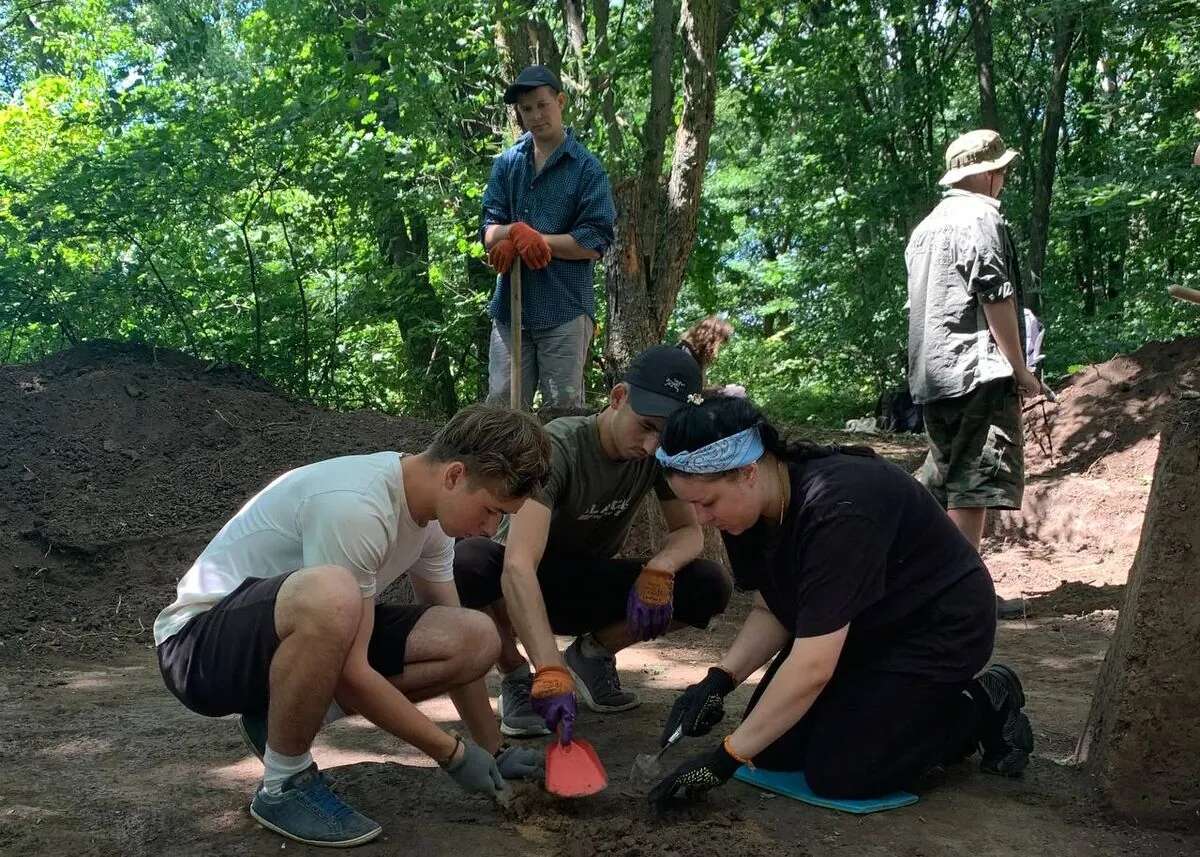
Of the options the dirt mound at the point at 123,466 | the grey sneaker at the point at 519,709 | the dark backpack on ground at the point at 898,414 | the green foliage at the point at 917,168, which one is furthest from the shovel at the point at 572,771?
the dark backpack on ground at the point at 898,414

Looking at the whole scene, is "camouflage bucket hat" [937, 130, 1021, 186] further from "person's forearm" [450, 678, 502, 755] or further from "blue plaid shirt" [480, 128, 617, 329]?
"person's forearm" [450, 678, 502, 755]

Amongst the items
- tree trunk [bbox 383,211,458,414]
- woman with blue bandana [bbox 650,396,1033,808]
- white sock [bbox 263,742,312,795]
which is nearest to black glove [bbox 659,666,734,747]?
woman with blue bandana [bbox 650,396,1033,808]

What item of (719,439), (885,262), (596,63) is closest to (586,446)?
(719,439)

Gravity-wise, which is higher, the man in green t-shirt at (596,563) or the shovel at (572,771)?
the man in green t-shirt at (596,563)

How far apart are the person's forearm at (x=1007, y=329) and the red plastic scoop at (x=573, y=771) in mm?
2262

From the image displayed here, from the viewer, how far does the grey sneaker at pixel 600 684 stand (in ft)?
11.3

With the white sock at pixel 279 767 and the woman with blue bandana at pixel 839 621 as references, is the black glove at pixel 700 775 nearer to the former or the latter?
the woman with blue bandana at pixel 839 621

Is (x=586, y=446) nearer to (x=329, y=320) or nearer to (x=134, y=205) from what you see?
(x=134, y=205)

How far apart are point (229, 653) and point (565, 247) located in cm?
263

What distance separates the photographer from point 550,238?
4.51 m

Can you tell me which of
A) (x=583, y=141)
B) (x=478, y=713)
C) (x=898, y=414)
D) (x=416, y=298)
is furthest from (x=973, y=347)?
(x=898, y=414)

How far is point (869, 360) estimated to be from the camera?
12.2 metres

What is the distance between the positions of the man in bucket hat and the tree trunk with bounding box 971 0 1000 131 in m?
7.93

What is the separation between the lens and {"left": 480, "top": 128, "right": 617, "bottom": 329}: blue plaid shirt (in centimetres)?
457
